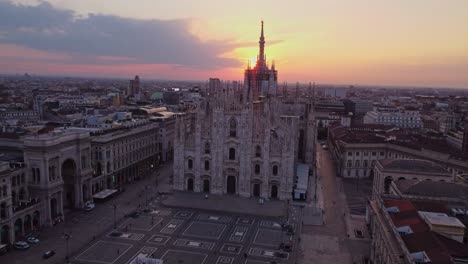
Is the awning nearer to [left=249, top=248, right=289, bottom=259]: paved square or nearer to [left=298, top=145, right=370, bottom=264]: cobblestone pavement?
[left=249, top=248, right=289, bottom=259]: paved square

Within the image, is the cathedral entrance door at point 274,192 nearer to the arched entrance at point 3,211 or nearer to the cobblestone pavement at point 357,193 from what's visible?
the cobblestone pavement at point 357,193

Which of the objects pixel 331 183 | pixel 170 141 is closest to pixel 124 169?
pixel 170 141

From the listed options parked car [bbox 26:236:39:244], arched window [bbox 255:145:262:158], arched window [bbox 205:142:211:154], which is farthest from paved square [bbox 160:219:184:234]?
arched window [bbox 255:145:262:158]

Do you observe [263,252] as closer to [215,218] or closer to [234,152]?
[215,218]

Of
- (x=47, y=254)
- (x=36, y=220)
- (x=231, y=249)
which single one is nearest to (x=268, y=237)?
(x=231, y=249)

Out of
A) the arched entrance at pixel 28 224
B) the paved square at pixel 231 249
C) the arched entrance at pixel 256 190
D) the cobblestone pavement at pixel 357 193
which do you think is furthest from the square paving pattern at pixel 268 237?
the arched entrance at pixel 28 224

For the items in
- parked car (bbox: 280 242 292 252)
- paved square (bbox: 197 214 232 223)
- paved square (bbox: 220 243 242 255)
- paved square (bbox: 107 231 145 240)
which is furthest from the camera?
paved square (bbox: 197 214 232 223)
